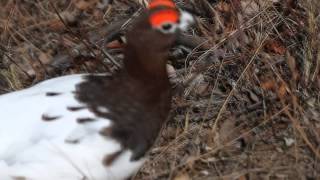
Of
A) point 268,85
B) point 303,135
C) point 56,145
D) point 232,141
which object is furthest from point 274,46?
point 56,145

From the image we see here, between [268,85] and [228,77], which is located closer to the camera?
[268,85]

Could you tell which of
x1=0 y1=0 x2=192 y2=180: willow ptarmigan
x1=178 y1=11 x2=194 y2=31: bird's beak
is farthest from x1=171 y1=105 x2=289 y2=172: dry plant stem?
x1=178 y1=11 x2=194 y2=31: bird's beak

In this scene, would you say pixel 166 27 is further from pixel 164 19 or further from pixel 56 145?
pixel 56 145

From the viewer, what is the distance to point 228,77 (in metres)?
3.61

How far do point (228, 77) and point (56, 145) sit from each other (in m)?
1.25

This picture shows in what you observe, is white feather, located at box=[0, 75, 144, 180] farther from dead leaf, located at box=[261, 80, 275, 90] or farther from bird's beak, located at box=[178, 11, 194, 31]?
dead leaf, located at box=[261, 80, 275, 90]

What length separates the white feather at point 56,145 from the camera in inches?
103

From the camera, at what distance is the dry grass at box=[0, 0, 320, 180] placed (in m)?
3.13

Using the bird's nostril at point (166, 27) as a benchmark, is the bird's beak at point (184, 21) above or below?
below

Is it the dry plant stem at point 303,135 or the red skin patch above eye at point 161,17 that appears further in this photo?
the dry plant stem at point 303,135

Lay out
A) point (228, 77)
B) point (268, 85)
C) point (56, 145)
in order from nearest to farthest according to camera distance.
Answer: point (56, 145)
point (268, 85)
point (228, 77)

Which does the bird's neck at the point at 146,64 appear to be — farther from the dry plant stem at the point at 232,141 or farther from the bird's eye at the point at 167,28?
the dry plant stem at the point at 232,141

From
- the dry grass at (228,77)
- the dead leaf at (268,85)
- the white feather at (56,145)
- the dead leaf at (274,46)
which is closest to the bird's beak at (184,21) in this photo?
the white feather at (56,145)

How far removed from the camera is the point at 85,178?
8.61 ft
